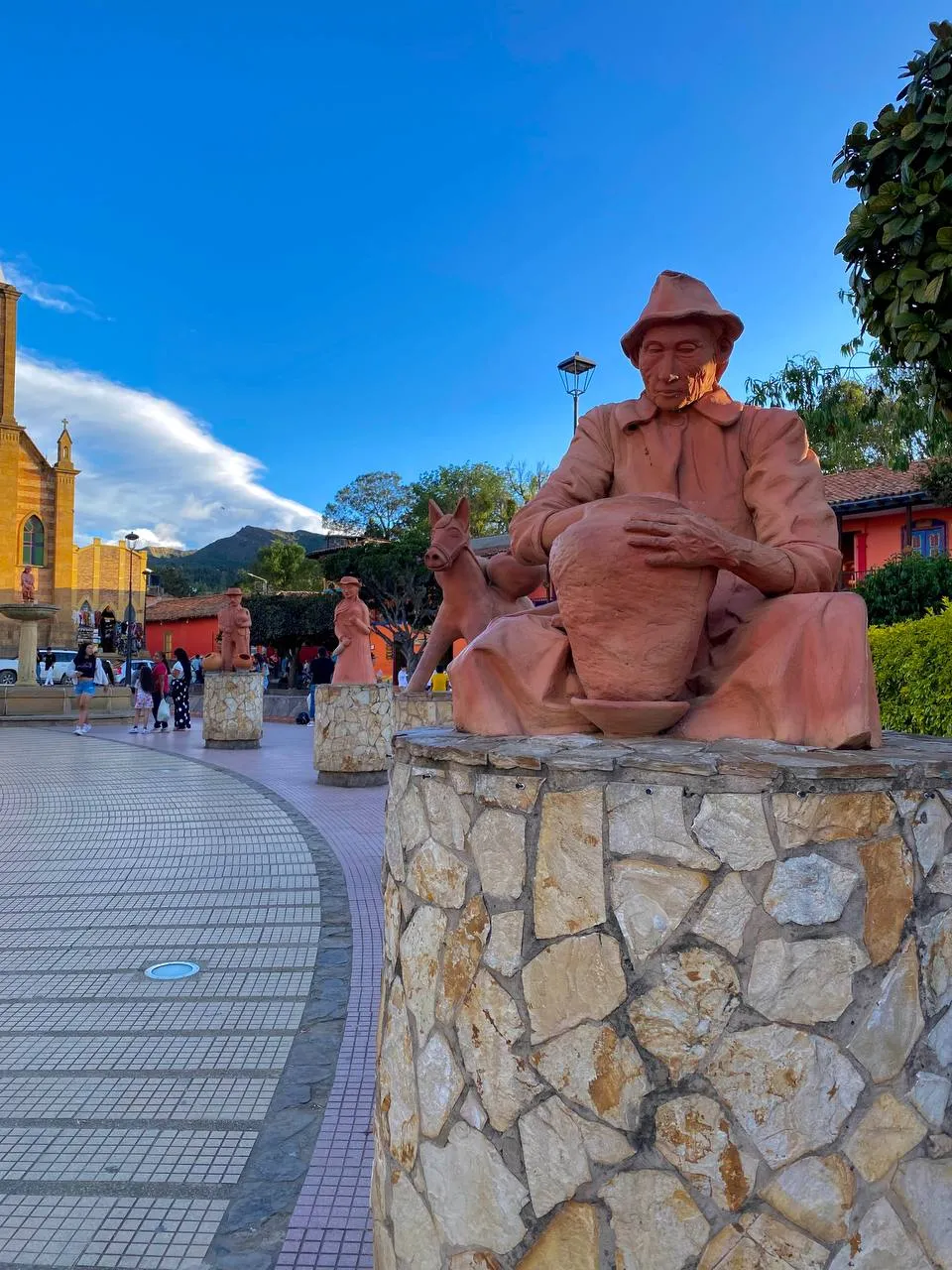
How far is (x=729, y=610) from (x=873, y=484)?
2061 cm

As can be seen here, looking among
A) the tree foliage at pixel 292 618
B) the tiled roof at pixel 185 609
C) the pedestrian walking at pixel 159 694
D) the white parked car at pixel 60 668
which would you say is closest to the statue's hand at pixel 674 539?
the pedestrian walking at pixel 159 694

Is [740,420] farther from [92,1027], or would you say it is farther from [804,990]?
[92,1027]

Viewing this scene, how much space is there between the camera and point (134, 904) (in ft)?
18.1

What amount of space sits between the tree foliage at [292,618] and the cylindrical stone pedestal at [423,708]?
21.8m

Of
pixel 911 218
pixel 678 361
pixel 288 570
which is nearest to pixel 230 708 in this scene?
pixel 911 218

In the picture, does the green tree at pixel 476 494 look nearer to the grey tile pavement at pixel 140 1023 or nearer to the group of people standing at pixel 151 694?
the group of people standing at pixel 151 694

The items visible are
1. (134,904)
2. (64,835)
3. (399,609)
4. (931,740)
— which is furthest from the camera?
(399,609)

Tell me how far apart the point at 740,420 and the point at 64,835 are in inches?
276

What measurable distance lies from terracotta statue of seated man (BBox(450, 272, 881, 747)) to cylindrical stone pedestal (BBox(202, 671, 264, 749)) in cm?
1256

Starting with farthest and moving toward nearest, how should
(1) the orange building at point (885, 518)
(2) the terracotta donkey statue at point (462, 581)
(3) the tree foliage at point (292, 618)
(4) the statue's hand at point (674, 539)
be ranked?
(3) the tree foliage at point (292, 618)
(1) the orange building at point (885, 518)
(2) the terracotta donkey statue at point (462, 581)
(4) the statue's hand at point (674, 539)

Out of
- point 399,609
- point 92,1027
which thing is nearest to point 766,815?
point 92,1027

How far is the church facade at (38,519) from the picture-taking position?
37750 mm

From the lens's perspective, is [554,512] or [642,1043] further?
[554,512]

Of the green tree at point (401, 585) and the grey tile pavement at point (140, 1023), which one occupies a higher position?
the green tree at point (401, 585)
